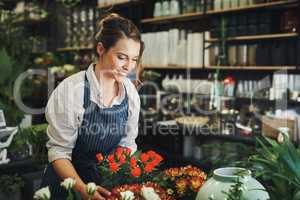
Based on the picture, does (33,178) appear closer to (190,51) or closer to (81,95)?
(81,95)

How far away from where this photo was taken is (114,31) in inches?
59.0

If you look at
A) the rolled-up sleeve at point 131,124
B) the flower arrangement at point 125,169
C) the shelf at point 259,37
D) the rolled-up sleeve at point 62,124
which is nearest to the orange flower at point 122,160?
the flower arrangement at point 125,169

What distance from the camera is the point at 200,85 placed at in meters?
4.14

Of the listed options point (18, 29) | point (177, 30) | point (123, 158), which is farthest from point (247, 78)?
point (123, 158)

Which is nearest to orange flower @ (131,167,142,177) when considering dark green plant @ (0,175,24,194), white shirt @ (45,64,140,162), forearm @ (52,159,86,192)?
forearm @ (52,159,86,192)

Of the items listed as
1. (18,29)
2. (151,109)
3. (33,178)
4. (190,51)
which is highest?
(18,29)

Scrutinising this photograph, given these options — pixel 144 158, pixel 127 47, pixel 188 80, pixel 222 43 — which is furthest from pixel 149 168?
pixel 188 80

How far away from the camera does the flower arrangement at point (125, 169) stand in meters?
1.08

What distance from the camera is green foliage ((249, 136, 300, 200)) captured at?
3.02ft

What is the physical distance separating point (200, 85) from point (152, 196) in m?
3.33

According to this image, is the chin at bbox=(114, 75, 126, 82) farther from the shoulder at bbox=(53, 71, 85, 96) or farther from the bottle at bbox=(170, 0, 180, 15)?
the bottle at bbox=(170, 0, 180, 15)

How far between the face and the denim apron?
123 millimetres

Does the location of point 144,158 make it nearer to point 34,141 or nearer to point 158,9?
point 34,141

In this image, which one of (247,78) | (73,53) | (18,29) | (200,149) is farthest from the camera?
(73,53)
